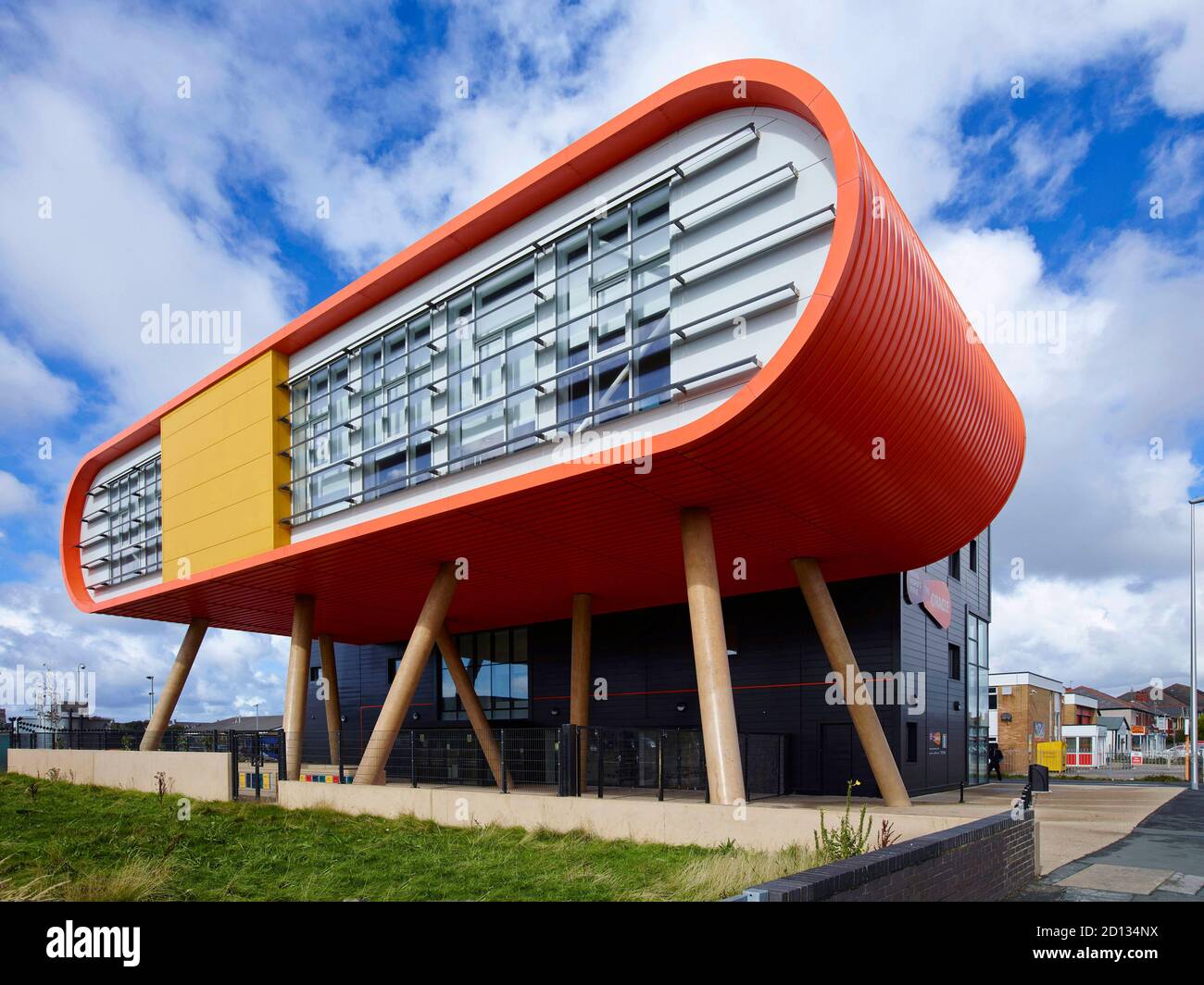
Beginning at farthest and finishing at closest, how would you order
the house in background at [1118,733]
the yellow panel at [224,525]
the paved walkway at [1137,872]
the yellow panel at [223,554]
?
the house in background at [1118,733] < the yellow panel at [224,525] < the yellow panel at [223,554] < the paved walkway at [1137,872]

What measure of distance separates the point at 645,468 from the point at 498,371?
4.93 meters

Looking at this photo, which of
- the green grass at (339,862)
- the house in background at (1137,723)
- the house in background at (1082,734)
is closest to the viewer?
the green grass at (339,862)

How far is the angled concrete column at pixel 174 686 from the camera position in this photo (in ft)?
99.8

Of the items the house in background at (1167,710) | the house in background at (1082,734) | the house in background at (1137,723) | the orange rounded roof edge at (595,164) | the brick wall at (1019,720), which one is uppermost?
the orange rounded roof edge at (595,164)

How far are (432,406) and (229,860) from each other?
393 inches

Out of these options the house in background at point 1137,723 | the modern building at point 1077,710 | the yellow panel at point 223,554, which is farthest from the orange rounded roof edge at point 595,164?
the house in background at point 1137,723

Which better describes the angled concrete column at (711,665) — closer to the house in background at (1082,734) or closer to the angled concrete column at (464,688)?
the angled concrete column at (464,688)

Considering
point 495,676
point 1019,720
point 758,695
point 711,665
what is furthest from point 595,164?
point 1019,720

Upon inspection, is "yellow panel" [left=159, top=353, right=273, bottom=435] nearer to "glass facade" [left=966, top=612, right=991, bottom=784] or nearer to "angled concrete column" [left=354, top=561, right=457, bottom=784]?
"angled concrete column" [left=354, top=561, right=457, bottom=784]

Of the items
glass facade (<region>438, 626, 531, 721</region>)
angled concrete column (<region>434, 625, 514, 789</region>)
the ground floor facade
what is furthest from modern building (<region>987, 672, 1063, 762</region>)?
angled concrete column (<region>434, 625, 514, 789</region>)

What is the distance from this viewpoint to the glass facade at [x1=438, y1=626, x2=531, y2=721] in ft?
103

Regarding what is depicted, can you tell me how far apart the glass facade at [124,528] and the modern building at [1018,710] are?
37.9m
